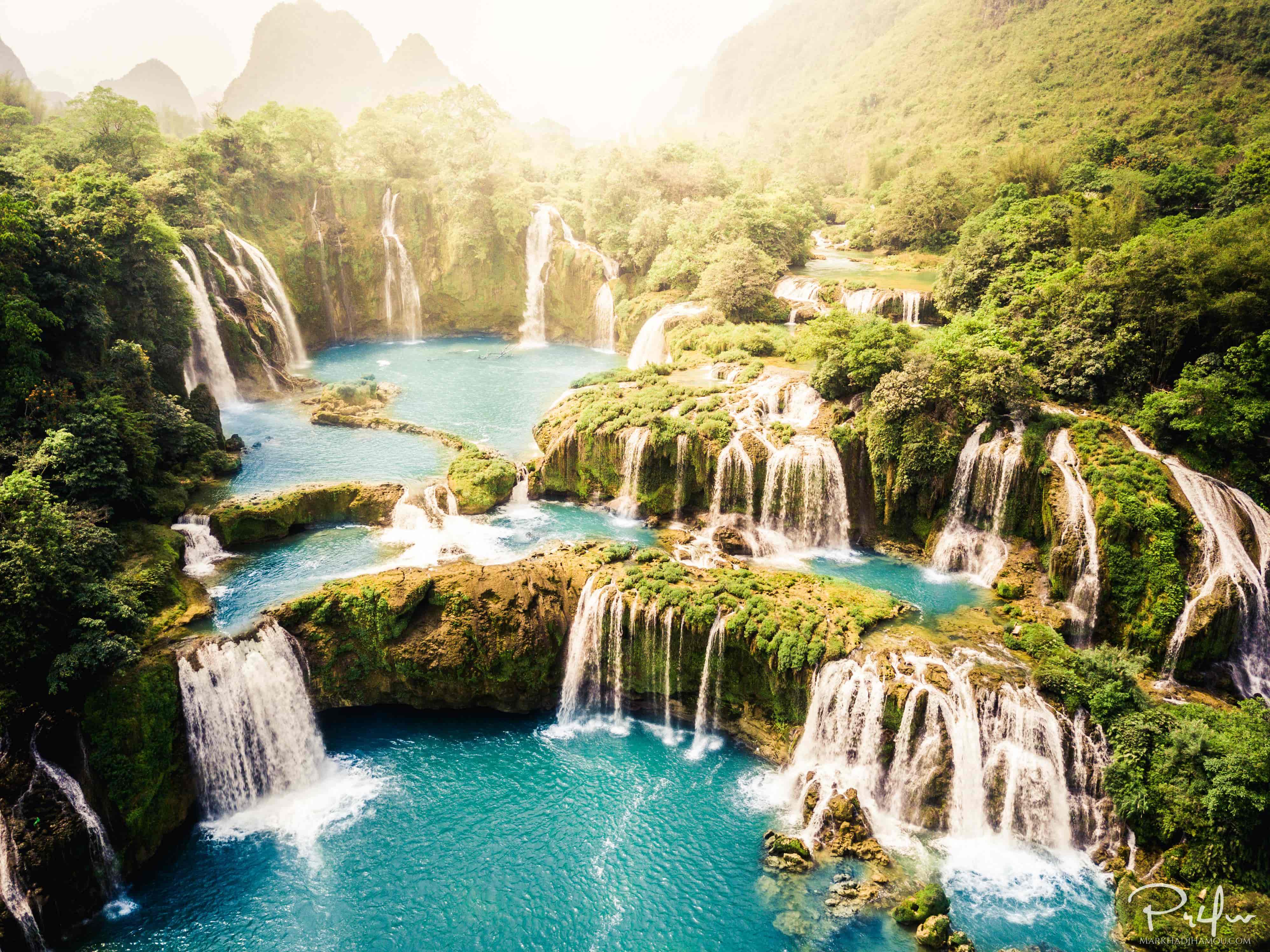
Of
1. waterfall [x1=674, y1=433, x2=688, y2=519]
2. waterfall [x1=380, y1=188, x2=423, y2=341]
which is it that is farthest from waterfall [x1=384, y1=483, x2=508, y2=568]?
waterfall [x1=380, y1=188, x2=423, y2=341]

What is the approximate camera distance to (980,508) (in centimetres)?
2316

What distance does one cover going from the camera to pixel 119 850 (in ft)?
47.8

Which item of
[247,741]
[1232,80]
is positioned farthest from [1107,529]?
[1232,80]

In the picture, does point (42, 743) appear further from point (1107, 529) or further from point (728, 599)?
point (1107, 529)

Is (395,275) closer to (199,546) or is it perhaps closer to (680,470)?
(199,546)

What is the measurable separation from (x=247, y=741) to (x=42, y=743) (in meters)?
4.00

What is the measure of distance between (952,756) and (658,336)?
1093 inches

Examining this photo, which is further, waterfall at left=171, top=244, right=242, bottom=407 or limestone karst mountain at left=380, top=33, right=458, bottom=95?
limestone karst mountain at left=380, top=33, right=458, bottom=95

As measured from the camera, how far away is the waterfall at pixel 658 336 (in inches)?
1501

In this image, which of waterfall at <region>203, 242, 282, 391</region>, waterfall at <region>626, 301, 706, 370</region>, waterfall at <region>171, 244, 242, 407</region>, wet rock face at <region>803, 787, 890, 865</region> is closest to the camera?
wet rock face at <region>803, 787, 890, 865</region>

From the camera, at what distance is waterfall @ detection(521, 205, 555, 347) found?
168 feet

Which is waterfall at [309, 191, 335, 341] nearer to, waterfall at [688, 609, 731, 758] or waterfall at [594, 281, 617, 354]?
waterfall at [594, 281, 617, 354]

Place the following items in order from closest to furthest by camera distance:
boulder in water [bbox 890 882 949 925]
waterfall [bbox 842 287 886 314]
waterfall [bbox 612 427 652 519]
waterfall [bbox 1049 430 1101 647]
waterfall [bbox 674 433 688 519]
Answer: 1. boulder in water [bbox 890 882 949 925]
2. waterfall [bbox 1049 430 1101 647]
3. waterfall [bbox 674 433 688 519]
4. waterfall [bbox 612 427 652 519]
5. waterfall [bbox 842 287 886 314]
